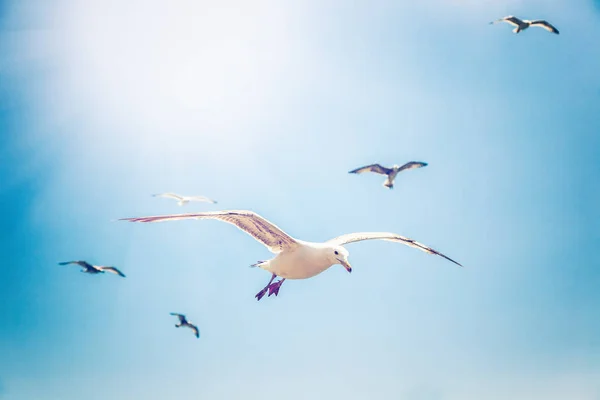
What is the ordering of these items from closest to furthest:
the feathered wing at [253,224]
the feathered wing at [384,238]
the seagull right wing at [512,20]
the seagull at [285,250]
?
1. the feathered wing at [253,224]
2. the seagull at [285,250]
3. the feathered wing at [384,238]
4. the seagull right wing at [512,20]

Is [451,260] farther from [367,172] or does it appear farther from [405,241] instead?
[367,172]

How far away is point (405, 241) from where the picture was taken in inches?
385

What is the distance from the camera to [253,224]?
8039mm

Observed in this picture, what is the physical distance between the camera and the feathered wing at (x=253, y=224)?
7.01 metres

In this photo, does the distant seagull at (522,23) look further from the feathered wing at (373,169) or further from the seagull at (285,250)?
the seagull at (285,250)

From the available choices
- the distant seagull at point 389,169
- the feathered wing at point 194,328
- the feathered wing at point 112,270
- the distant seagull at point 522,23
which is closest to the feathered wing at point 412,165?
the distant seagull at point 389,169

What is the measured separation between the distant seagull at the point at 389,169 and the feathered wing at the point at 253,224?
29.2 ft

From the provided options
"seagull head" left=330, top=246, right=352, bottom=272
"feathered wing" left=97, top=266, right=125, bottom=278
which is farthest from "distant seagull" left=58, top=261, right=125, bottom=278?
"seagull head" left=330, top=246, right=352, bottom=272

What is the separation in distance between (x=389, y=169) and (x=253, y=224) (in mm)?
9914

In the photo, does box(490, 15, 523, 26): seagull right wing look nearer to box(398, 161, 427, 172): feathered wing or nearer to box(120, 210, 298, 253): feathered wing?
box(398, 161, 427, 172): feathered wing

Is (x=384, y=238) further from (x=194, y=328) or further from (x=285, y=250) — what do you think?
(x=194, y=328)

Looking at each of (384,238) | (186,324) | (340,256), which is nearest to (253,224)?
(340,256)

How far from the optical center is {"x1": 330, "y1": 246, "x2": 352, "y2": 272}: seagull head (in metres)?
7.79

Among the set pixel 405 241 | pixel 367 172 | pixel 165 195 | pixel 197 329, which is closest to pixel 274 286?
pixel 405 241
